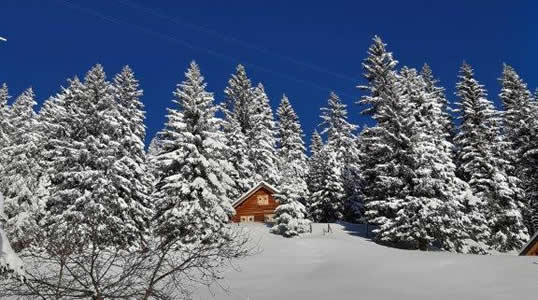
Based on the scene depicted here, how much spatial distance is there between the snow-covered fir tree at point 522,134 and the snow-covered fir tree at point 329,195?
16.7 meters

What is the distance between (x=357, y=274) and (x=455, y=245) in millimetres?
14293

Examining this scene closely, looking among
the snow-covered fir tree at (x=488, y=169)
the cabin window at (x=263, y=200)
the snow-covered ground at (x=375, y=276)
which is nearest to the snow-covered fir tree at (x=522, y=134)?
the snow-covered fir tree at (x=488, y=169)

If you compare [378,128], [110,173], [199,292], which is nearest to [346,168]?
[378,128]

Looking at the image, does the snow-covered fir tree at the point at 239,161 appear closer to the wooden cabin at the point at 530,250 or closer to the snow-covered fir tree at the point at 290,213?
the snow-covered fir tree at the point at 290,213

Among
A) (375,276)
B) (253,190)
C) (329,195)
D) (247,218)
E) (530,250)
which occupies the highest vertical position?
(253,190)

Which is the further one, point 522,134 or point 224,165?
point 522,134

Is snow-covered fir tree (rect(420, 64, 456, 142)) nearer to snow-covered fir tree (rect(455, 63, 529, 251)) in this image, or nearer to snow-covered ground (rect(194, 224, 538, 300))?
snow-covered fir tree (rect(455, 63, 529, 251))

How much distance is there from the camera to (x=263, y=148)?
53156 millimetres

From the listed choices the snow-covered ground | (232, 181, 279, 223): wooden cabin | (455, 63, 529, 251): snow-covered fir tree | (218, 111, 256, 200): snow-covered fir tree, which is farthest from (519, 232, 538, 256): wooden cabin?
(218, 111, 256, 200): snow-covered fir tree

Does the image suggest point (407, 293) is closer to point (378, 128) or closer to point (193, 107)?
point (378, 128)

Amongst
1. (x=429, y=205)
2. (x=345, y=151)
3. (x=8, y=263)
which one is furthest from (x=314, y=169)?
(x=8, y=263)

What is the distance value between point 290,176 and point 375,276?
19.4 metres

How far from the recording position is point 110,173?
1206 inches

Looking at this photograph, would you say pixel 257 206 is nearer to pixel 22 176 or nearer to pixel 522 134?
pixel 22 176
